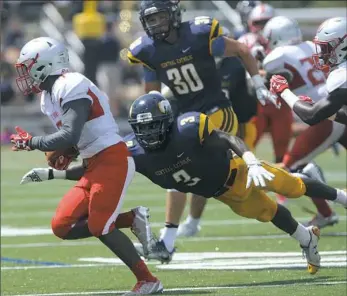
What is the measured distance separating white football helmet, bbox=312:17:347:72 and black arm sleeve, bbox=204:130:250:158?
76 centimetres

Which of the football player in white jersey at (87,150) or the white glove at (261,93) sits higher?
Result: the football player in white jersey at (87,150)

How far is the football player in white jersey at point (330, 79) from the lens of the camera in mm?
6816

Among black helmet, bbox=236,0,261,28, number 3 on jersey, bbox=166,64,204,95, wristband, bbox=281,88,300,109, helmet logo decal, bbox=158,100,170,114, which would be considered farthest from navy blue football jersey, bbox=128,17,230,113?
black helmet, bbox=236,0,261,28

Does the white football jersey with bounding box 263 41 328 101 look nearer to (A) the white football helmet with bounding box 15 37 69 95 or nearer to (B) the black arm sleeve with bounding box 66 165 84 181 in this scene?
(B) the black arm sleeve with bounding box 66 165 84 181

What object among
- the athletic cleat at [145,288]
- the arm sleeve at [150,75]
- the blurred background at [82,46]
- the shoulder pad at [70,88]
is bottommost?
the blurred background at [82,46]

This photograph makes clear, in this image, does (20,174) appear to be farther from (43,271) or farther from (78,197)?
(78,197)

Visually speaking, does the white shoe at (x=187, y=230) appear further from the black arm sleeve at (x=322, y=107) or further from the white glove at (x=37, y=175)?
the black arm sleeve at (x=322, y=107)

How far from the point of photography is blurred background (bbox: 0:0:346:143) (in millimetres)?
19672

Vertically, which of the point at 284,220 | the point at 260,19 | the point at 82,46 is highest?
the point at 284,220

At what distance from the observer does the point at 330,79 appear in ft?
22.5

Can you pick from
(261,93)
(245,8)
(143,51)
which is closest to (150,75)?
(143,51)

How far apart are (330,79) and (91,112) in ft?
4.74

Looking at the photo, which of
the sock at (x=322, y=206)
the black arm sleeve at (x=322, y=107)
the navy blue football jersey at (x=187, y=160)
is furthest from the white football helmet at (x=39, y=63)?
the sock at (x=322, y=206)

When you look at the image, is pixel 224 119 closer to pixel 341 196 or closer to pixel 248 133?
pixel 341 196
